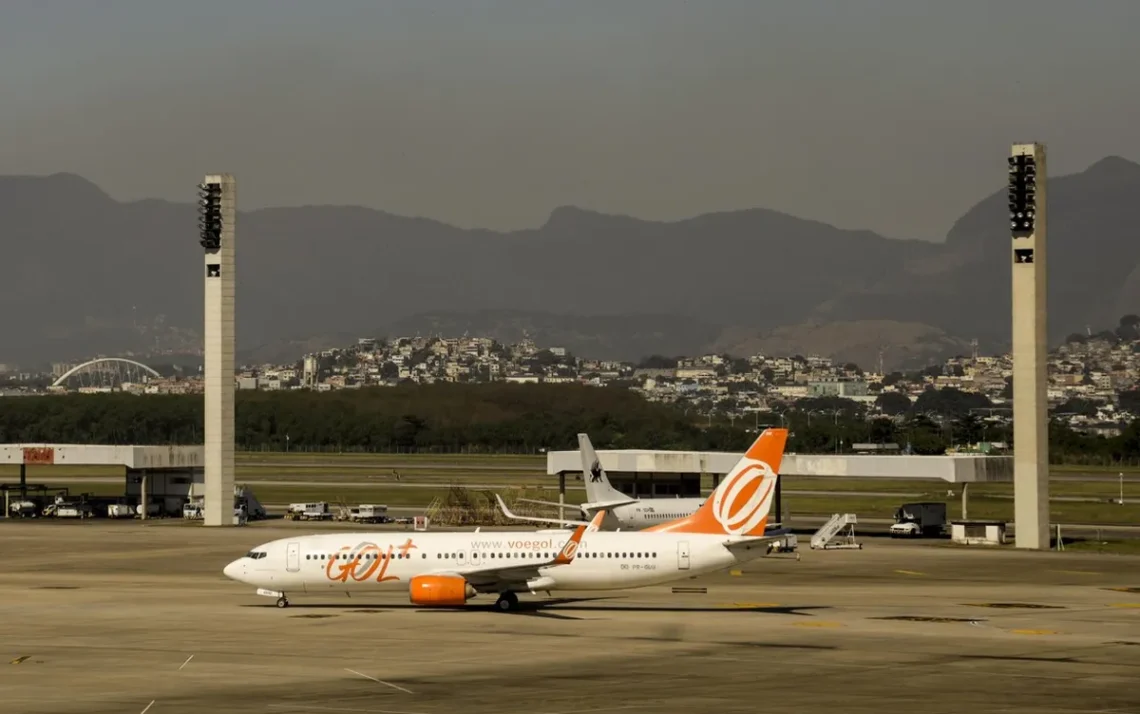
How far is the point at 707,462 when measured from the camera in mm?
120000

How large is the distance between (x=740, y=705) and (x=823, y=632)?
55.5 ft

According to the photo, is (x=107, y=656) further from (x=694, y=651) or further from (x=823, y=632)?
(x=823, y=632)

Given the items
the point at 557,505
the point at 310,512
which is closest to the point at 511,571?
the point at 557,505

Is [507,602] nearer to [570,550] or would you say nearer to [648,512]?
[570,550]

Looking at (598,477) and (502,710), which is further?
(598,477)

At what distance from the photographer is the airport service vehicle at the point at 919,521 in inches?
4555

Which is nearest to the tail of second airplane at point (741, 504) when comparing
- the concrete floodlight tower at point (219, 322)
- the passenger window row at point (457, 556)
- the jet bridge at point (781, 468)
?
the passenger window row at point (457, 556)

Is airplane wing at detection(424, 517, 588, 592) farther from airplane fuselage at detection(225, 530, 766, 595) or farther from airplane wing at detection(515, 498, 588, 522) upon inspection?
airplane wing at detection(515, 498, 588, 522)

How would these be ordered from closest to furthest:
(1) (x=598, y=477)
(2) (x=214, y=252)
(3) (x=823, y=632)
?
(3) (x=823, y=632) < (1) (x=598, y=477) < (2) (x=214, y=252)

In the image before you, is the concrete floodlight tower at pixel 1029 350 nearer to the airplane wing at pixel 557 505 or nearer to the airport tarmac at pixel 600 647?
the airport tarmac at pixel 600 647

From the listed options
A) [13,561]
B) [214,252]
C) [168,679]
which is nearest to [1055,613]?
[168,679]

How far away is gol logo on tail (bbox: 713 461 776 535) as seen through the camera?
65.6m

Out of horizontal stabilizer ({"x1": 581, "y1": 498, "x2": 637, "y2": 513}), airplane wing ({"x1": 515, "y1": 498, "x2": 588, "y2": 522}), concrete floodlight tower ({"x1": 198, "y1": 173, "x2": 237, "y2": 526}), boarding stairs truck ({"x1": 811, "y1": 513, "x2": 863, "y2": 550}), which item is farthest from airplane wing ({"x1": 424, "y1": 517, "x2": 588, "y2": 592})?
concrete floodlight tower ({"x1": 198, "y1": 173, "x2": 237, "y2": 526})

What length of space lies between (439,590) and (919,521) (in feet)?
196
